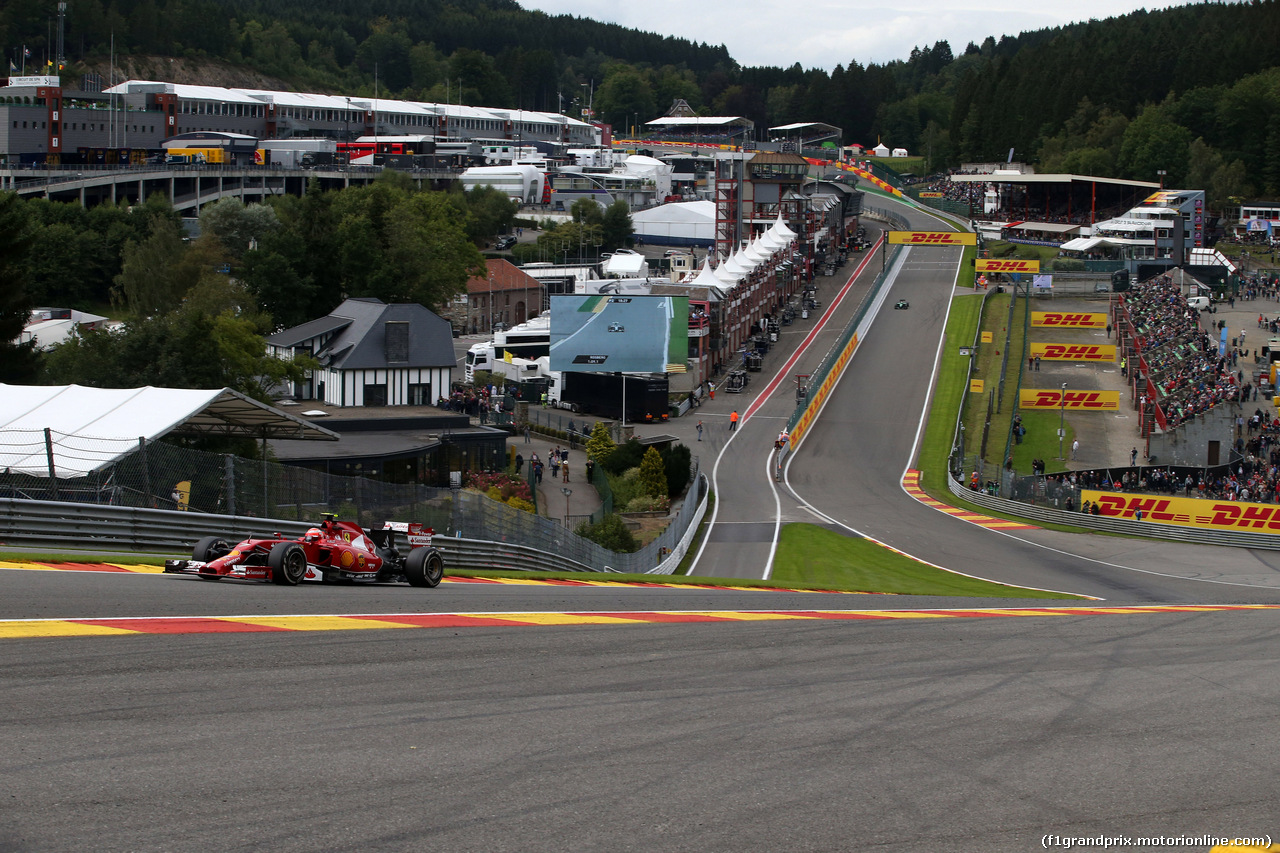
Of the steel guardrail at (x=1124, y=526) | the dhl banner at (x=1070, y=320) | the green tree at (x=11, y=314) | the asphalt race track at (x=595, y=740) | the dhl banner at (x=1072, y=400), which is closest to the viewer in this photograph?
the asphalt race track at (x=595, y=740)

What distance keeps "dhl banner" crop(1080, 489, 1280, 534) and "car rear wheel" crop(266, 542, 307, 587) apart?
35838 millimetres

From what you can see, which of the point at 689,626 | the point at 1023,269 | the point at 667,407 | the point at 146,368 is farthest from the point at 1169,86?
the point at 689,626

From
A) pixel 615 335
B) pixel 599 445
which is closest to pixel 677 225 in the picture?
pixel 615 335

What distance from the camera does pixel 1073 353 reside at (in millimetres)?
73750

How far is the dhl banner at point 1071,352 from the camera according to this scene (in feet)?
238

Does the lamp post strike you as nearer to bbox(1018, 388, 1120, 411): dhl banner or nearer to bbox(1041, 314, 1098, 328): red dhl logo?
bbox(1018, 388, 1120, 411): dhl banner

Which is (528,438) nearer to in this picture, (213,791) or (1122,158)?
(213,791)

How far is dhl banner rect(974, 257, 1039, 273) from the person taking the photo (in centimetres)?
9706

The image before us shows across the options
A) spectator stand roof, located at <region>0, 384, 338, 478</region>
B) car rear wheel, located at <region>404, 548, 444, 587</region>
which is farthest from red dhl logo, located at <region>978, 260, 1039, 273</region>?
car rear wheel, located at <region>404, 548, 444, 587</region>

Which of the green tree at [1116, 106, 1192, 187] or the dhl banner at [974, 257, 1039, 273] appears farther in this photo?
the green tree at [1116, 106, 1192, 187]

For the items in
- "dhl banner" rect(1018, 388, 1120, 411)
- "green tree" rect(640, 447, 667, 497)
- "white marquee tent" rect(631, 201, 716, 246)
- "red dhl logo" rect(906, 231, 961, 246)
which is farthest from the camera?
"white marquee tent" rect(631, 201, 716, 246)

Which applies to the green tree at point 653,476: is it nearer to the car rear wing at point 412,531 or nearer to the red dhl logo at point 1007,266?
the car rear wing at point 412,531

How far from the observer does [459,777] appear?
7930 millimetres

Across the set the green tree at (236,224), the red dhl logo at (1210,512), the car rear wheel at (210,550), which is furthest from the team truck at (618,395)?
the car rear wheel at (210,550)
